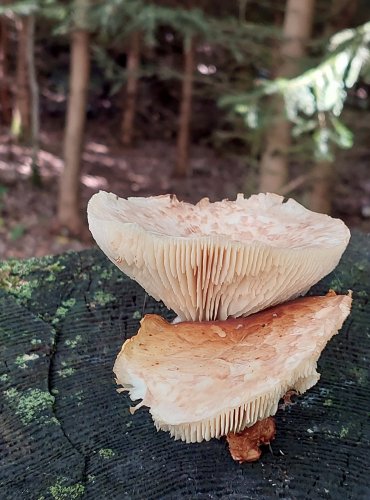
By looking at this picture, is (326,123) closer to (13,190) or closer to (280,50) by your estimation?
(280,50)

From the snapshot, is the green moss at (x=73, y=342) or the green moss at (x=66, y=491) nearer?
the green moss at (x=66, y=491)

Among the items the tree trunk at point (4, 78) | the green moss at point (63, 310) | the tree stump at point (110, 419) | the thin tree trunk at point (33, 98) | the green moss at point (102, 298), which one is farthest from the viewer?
the tree trunk at point (4, 78)

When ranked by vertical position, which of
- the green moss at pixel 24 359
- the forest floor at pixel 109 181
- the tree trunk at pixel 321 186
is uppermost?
the green moss at pixel 24 359

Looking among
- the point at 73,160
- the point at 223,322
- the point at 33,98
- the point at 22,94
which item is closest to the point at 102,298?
the point at 223,322

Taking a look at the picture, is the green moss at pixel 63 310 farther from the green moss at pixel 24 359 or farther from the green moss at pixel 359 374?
the green moss at pixel 359 374

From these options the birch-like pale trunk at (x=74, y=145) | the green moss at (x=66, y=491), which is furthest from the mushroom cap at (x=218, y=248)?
the birch-like pale trunk at (x=74, y=145)

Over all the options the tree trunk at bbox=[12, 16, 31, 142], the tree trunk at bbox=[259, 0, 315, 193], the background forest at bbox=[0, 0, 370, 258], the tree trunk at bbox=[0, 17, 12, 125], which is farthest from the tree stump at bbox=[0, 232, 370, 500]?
the tree trunk at bbox=[0, 17, 12, 125]

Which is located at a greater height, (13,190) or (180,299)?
(180,299)

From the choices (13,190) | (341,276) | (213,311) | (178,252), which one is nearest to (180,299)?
(213,311)
